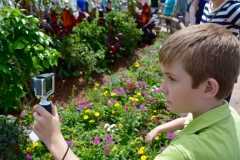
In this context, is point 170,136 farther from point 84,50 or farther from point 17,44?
point 84,50

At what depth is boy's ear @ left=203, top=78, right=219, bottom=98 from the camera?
3.32 ft

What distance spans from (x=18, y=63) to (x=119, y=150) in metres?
1.29

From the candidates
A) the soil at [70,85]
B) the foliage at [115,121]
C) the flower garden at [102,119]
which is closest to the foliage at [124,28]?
the soil at [70,85]

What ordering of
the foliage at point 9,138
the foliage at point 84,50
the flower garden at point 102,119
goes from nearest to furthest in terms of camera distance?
the foliage at point 9,138, the flower garden at point 102,119, the foliage at point 84,50

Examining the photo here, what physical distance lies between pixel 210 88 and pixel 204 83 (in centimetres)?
3

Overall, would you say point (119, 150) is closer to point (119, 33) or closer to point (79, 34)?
point (79, 34)

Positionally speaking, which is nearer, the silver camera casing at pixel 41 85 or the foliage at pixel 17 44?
the silver camera casing at pixel 41 85

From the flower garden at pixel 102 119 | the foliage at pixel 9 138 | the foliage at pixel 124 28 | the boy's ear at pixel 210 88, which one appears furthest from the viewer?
the foliage at pixel 124 28

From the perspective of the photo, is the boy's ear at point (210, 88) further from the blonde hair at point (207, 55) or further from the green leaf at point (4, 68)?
the green leaf at point (4, 68)

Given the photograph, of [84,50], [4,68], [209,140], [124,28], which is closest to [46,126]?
[209,140]

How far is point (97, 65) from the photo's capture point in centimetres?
468

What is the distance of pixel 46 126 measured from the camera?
1112 millimetres

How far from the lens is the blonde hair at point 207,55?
39.2 inches

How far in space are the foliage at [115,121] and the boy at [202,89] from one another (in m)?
1.53
